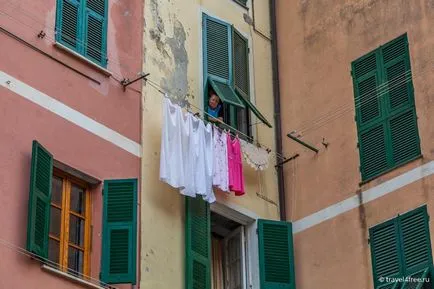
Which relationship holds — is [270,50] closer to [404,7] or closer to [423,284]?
[404,7]

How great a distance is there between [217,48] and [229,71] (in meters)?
0.42

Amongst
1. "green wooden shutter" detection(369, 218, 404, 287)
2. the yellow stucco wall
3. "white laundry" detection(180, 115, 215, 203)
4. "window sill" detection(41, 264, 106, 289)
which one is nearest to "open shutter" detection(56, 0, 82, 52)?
the yellow stucco wall

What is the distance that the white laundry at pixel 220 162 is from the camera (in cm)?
1559

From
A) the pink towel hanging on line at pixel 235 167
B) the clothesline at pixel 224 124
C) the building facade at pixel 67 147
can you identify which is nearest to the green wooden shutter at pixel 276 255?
the pink towel hanging on line at pixel 235 167

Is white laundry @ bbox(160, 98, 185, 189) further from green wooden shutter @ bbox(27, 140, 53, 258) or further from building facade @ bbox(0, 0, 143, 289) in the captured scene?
green wooden shutter @ bbox(27, 140, 53, 258)

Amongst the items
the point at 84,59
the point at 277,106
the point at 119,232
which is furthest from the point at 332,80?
the point at 119,232

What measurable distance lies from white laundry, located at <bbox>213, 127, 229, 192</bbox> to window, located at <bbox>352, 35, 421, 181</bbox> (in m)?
1.96

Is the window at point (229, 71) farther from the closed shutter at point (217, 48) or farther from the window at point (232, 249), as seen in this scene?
the window at point (232, 249)

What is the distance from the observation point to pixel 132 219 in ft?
46.4

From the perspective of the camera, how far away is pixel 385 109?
1612 cm

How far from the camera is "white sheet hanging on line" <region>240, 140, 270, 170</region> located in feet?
54.0

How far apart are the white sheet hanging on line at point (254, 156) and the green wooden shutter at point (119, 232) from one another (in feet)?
8.48

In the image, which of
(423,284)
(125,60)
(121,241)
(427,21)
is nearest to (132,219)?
(121,241)

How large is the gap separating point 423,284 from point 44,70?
552cm
